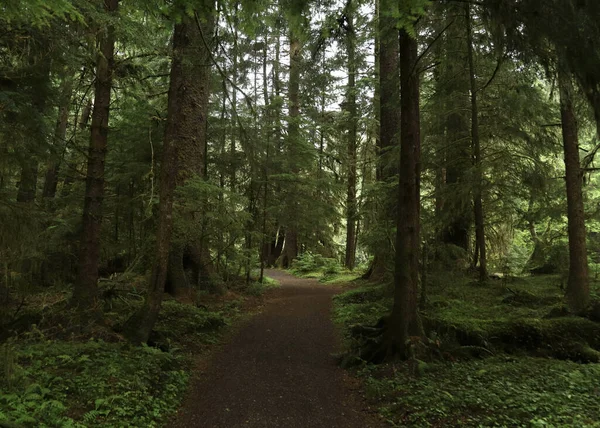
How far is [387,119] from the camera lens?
13.3 m

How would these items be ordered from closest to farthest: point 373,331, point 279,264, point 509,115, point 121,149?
1. point 373,331
2. point 509,115
3. point 121,149
4. point 279,264

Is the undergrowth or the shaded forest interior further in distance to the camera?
the undergrowth

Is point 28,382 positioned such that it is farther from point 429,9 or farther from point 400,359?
point 429,9

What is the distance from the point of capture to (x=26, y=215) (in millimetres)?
6293

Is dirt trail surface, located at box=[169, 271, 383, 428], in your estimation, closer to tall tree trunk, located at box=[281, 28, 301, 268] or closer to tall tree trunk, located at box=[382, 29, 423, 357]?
tall tree trunk, located at box=[382, 29, 423, 357]

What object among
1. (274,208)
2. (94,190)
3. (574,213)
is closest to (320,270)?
(274,208)

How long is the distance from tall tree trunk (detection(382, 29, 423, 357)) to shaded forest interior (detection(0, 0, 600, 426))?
0.04 m

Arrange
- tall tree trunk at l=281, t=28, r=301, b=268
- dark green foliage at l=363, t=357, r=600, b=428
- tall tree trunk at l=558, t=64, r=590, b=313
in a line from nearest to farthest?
dark green foliage at l=363, t=357, r=600, b=428, tall tree trunk at l=558, t=64, r=590, b=313, tall tree trunk at l=281, t=28, r=301, b=268

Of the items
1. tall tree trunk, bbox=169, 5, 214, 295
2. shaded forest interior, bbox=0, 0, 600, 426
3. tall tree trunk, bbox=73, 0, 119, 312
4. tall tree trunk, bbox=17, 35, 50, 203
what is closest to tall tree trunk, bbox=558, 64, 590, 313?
shaded forest interior, bbox=0, 0, 600, 426

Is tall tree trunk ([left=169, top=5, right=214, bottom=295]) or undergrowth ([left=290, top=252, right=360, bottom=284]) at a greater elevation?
tall tree trunk ([left=169, top=5, right=214, bottom=295])

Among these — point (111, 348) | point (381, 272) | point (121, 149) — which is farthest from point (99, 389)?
point (381, 272)

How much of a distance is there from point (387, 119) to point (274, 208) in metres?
5.18

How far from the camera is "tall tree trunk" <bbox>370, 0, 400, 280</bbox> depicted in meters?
7.15

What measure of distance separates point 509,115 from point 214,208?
8.26 meters
